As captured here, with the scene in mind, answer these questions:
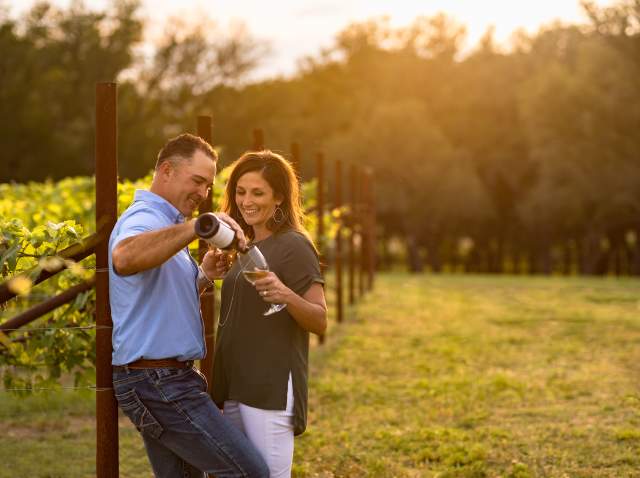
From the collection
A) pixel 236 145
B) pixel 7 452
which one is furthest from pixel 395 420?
pixel 236 145

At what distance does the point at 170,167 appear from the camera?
13.1 feet

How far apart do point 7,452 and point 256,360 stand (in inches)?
174

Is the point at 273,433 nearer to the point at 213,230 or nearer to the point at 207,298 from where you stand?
the point at 213,230

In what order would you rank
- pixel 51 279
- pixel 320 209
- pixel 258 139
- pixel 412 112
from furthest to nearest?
pixel 412 112
pixel 320 209
pixel 258 139
pixel 51 279

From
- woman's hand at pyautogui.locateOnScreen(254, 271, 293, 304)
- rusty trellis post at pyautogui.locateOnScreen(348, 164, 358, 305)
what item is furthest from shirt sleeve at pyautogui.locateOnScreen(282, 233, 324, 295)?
rusty trellis post at pyautogui.locateOnScreen(348, 164, 358, 305)

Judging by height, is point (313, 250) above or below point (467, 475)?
above

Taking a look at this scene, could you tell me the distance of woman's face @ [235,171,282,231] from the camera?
436cm

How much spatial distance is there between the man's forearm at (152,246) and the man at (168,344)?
0.09ft

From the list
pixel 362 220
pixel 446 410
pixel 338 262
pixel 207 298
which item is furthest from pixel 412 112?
pixel 207 298

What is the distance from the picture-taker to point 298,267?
4.24 m

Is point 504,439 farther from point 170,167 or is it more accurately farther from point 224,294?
point 170,167

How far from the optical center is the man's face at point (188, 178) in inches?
157

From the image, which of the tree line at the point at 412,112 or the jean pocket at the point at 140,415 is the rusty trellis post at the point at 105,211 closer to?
the jean pocket at the point at 140,415

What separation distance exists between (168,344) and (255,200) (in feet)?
2.76
